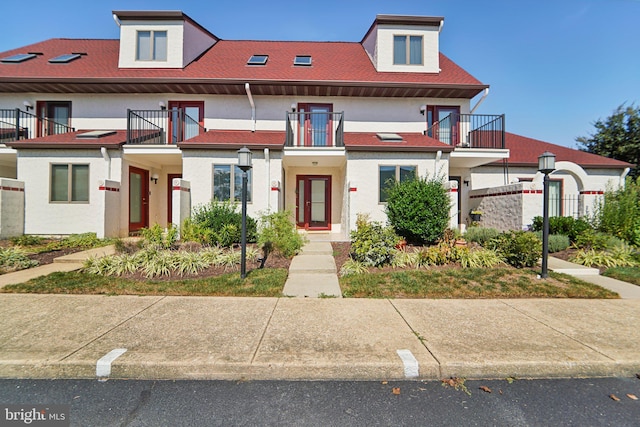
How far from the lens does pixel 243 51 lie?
14.6m

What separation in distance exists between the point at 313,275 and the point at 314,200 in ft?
22.4

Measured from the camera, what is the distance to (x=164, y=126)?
12109 mm

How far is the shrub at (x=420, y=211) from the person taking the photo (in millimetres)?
8609

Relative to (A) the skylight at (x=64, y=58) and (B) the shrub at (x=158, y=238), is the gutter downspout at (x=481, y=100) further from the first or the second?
(A) the skylight at (x=64, y=58)

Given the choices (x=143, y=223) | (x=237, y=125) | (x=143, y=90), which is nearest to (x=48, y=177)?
(x=143, y=223)

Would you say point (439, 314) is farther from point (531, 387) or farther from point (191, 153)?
point (191, 153)

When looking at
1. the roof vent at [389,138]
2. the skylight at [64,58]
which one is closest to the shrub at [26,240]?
the skylight at [64,58]

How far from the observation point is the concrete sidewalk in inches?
117

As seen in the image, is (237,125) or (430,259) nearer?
(430,259)

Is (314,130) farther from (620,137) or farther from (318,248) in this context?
(620,137)

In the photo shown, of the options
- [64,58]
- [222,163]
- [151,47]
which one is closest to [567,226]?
[222,163]

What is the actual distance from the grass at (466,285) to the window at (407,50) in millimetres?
10515

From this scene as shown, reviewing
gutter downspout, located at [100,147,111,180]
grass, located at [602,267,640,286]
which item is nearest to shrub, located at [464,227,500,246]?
grass, located at [602,267,640,286]

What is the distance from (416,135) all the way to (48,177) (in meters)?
14.2
